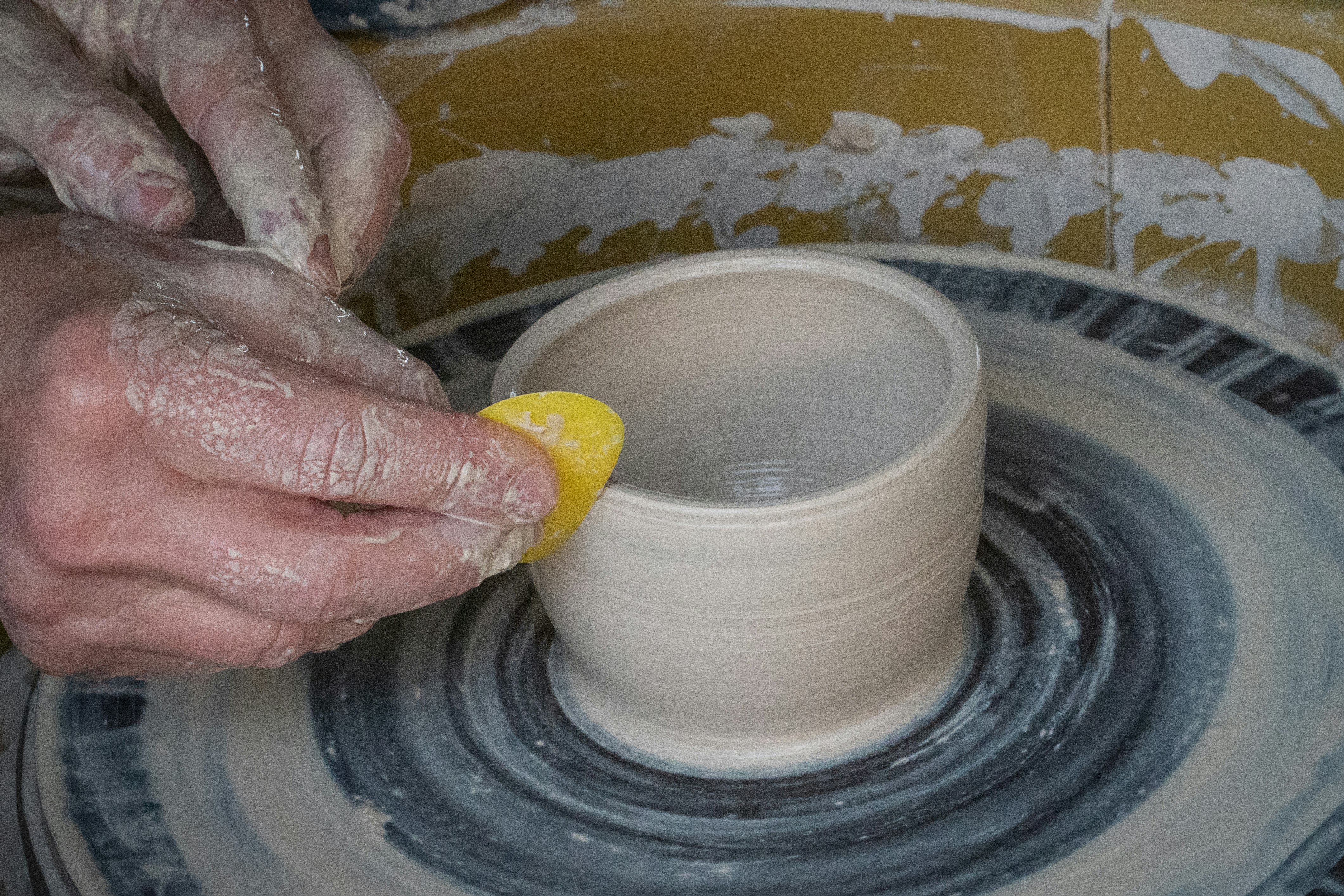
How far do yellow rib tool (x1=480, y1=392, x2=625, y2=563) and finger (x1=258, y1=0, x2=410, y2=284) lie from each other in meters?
0.27

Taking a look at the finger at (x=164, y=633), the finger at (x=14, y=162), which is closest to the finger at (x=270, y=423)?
the finger at (x=164, y=633)

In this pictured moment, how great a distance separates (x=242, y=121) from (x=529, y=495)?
45 cm

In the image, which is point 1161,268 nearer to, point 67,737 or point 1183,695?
point 1183,695

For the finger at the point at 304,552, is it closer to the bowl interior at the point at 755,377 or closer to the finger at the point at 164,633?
the finger at the point at 164,633

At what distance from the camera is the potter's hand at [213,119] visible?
1004 mm

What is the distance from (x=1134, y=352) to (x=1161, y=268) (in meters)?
0.39

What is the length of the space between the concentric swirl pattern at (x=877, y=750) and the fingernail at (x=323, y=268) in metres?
0.34

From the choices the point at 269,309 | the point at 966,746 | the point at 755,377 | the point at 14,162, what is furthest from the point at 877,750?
the point at 14,162

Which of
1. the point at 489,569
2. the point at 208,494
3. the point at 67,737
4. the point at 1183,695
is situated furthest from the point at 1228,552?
the point at 67,737

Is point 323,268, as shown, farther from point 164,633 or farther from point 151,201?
point 164,633

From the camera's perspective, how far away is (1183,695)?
39.8 inches

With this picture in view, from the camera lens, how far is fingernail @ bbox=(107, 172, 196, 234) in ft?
3.23

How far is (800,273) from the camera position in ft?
4.07

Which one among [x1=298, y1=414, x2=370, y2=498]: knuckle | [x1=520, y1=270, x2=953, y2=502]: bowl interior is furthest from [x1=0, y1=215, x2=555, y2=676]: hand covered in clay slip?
[x1=520, y1=270, x2=953, y2=502]: bowl interior
